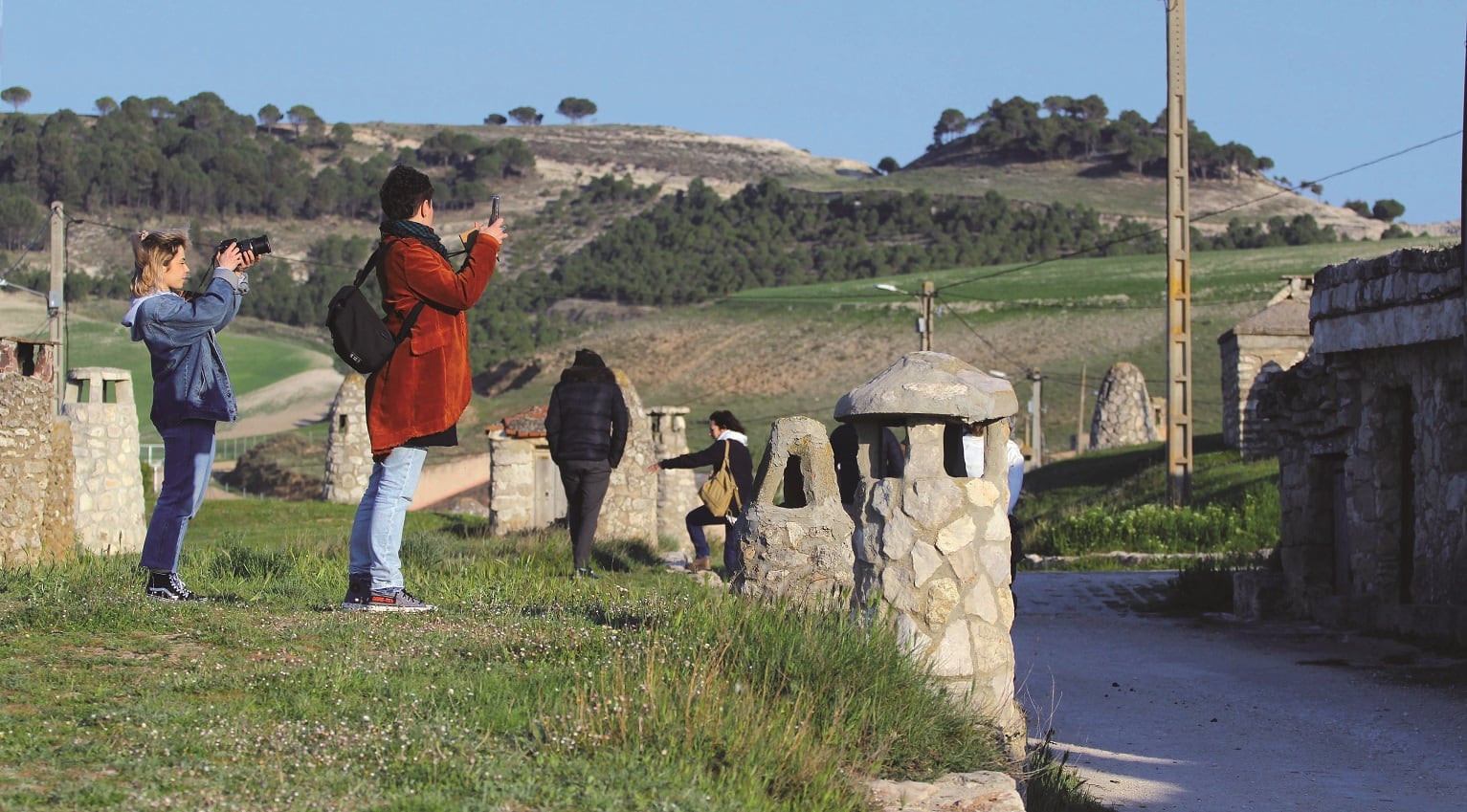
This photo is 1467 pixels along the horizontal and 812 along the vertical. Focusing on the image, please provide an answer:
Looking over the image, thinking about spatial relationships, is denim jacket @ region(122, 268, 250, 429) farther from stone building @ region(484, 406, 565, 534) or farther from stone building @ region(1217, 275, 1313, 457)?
stone building @ region(1217, 275, 1313, 457)

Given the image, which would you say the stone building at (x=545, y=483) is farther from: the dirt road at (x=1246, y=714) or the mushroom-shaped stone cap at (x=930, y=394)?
the mushroom-shaped stone cap at (x=930, y=394)

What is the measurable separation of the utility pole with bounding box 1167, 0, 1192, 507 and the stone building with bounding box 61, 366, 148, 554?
583 inches

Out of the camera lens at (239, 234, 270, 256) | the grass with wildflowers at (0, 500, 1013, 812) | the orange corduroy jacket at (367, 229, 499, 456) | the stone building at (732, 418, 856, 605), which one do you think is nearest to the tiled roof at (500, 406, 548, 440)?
the stone building at (732, 418, 856, 605)

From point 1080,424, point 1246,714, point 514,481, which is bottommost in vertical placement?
point 1246,714

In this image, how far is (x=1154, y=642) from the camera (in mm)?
14852

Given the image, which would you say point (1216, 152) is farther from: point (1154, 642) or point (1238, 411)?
point (1154, 642)

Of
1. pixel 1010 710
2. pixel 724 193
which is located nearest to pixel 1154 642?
pixel 1010 710

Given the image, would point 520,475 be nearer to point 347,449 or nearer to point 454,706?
point 347,449

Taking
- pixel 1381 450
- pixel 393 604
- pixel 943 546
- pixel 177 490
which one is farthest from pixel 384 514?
pixel 1381 450

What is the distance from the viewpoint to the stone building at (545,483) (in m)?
22.6

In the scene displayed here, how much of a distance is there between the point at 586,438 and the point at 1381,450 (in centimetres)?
706

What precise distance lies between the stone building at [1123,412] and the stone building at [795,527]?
33863 mm

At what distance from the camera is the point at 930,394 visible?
7.87 metres

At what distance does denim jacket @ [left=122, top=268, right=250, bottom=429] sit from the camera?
8.16m
